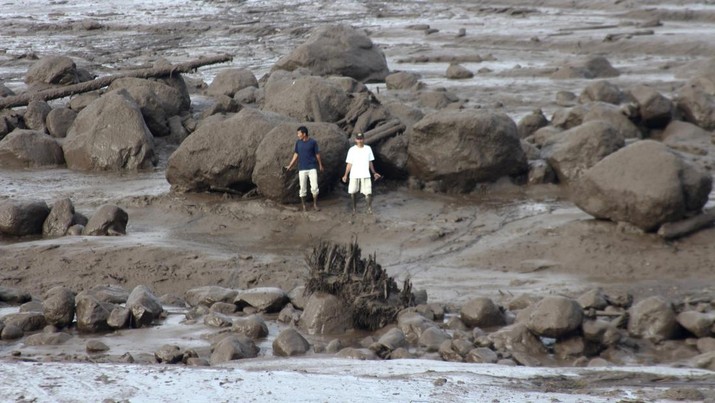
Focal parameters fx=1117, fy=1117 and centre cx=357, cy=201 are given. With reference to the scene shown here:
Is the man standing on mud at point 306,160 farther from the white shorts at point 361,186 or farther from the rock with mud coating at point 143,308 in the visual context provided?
the rock with mud coating at point 143,308

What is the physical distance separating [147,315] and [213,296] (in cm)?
104

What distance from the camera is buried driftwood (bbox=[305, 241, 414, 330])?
10.8 m

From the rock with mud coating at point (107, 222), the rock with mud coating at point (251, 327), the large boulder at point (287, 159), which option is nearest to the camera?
the rock with mud coating at point (251, 327)

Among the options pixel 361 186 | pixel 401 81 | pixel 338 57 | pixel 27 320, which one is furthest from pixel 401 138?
pixel 338 57

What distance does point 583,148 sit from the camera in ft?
51.4

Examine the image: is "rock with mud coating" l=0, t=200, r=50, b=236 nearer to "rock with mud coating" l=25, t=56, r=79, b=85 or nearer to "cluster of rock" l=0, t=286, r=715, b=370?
"cluster of rock" l=0, t=286, r=715, b=370

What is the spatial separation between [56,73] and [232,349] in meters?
14.1

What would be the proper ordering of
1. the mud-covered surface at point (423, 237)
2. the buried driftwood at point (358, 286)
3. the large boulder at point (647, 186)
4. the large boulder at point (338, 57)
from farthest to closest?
1. the large boulder at point (338, 57)
2. the large boulder at point (647, 186)
3. the buried driftwood at point (358, 286)
4. the mud-covered surface at point (423, 237)

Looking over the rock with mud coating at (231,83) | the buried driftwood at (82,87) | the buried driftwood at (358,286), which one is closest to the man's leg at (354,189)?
the buried driftwood at (358,286)

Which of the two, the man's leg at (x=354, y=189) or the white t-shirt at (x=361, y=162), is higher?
the white t-shirt at (x=361, y=162)

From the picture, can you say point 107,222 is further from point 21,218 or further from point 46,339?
point 46,339

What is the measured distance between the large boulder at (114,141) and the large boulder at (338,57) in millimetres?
5486

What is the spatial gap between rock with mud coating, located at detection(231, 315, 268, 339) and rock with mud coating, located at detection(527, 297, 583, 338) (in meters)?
2.49

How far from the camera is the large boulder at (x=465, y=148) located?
51.1 feet
